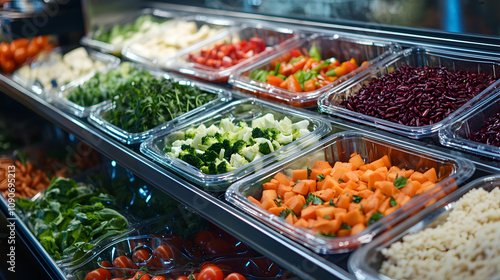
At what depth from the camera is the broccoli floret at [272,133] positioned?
197 centimetres

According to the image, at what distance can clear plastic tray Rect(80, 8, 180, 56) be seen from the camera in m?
3.71

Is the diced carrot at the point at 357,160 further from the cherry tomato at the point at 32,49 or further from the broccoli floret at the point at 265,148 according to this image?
the cherry tomato at the point at 32,49

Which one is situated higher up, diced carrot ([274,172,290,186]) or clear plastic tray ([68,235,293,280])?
Result: diced carrot ([274,172,290,186])

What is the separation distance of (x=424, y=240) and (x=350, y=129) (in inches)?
28.5

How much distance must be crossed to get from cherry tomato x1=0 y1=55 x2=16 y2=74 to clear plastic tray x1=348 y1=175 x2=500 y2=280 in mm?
3684

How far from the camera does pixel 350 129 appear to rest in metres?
1.92

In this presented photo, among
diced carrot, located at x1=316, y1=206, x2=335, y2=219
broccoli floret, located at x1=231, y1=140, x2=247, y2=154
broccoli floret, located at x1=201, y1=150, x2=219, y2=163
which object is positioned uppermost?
diced carrot, located at x1=316, y1=206, x2=335, y2=219

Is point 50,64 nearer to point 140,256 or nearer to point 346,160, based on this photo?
point 140,256

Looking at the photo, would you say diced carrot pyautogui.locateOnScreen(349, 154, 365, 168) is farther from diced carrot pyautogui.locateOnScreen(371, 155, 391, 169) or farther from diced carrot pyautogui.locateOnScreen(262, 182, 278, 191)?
diced carrot pyautogui.locateOnScreen(262, 182, 278, 191)

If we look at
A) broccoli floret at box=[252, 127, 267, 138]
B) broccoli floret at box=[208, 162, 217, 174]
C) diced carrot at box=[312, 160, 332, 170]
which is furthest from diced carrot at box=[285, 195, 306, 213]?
broccoli floret at box=[252, 127, 267, 138]

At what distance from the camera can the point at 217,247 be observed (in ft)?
5.97

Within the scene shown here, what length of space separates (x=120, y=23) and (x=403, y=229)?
3569 millimetres

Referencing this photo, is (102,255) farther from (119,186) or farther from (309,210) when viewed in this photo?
(309,210)

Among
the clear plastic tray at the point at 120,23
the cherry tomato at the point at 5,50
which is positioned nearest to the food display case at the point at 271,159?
the clear plastic tray at the point at 120,23
